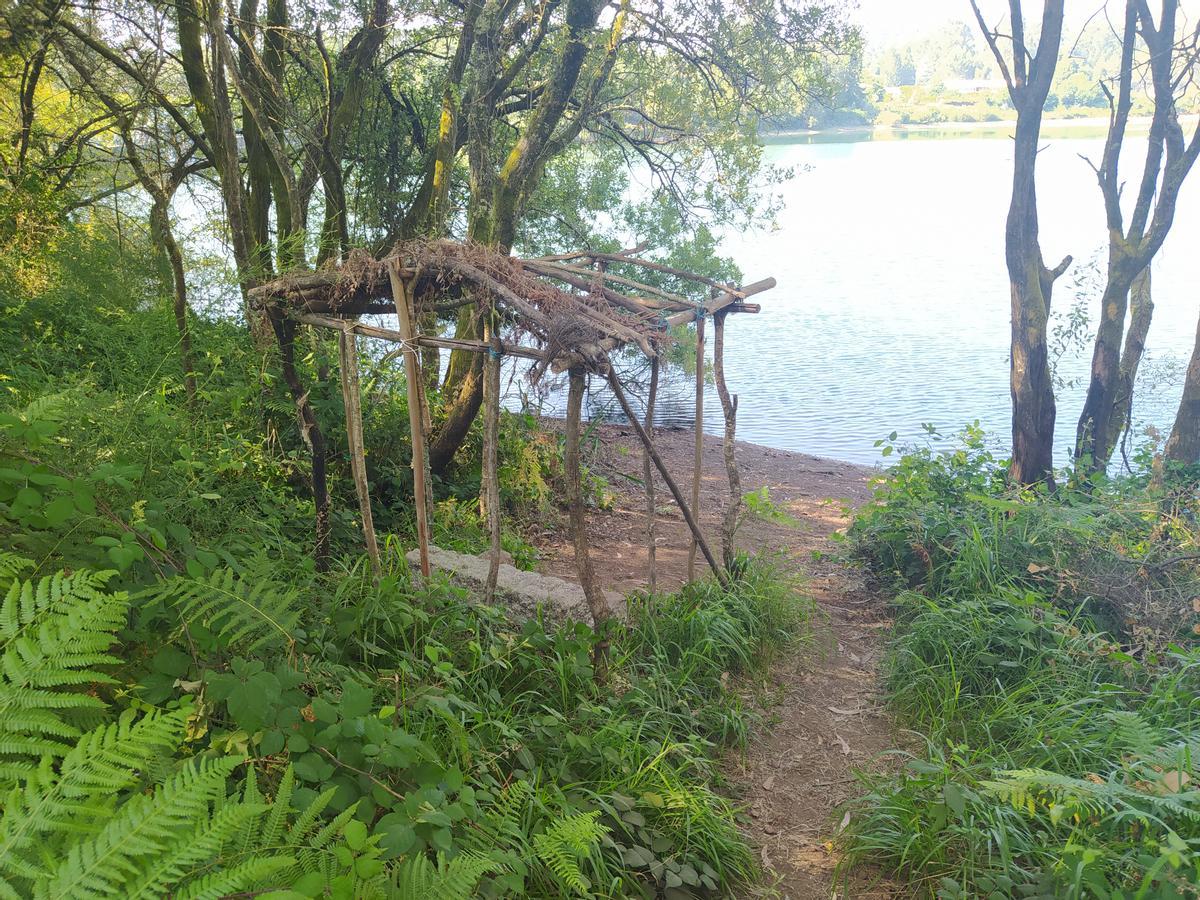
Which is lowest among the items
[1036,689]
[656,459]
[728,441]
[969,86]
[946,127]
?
[1036,689]

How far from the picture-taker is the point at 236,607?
230cm

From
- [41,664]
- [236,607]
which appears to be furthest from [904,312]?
[41,664]

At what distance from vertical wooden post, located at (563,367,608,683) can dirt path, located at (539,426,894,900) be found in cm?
81

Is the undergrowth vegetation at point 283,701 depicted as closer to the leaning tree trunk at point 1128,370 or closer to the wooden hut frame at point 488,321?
the wooden hut frame at point 488,321

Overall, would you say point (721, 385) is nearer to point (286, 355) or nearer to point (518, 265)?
point (518, 265)

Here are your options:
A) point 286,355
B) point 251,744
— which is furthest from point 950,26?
point 251,744

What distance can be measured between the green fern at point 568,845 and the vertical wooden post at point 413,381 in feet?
6.35

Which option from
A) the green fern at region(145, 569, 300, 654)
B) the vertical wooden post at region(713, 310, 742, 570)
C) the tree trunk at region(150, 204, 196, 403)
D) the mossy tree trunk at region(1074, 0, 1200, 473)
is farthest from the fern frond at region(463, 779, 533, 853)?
the mossy tree trunk at region(1074, 0, 1200, 473)

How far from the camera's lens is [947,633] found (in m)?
4.40

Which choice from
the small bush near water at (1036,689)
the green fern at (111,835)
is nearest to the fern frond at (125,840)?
the green fern at (111,835)

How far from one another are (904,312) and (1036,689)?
1623 cm

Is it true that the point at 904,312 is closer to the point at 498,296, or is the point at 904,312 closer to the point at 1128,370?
the point at 1128,370

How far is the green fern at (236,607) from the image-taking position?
7.33 ft

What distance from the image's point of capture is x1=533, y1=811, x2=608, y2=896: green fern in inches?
92.2
